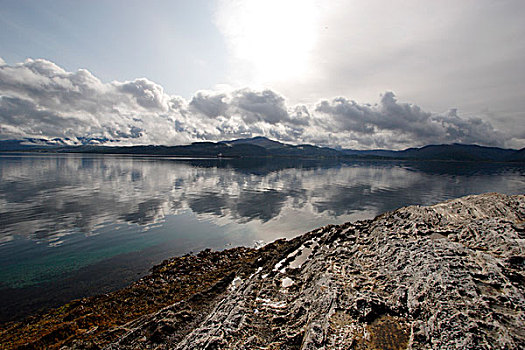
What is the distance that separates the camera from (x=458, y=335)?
6.10 metres

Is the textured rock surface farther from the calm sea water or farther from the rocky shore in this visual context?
the calm sea water

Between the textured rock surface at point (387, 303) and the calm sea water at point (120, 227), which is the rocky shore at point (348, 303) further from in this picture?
the calm sea water at point (120, 227)

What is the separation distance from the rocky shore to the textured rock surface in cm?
4

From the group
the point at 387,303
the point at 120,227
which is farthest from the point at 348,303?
the point at 120,227

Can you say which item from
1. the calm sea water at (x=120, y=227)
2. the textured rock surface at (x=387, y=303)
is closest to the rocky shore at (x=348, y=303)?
the textured rock surface at (x=387, y=303)

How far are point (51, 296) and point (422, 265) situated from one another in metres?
20.1

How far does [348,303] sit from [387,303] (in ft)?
4.20

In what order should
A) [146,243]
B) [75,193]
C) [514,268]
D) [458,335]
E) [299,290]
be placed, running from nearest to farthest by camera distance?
[458,335] → [514,268] → [299,290] → [146,243] → [75,193]

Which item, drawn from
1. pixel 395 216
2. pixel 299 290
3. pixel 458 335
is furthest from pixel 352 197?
pixel 458 335

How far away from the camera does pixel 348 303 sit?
8.16 m

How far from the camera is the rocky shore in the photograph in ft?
21.9

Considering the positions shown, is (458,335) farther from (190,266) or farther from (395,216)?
(190,266)

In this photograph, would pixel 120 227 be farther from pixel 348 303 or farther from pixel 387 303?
pixel 387 303

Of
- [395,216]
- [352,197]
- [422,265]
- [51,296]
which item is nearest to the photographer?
[422,265]
